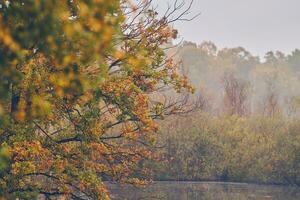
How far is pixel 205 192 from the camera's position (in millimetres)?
36031

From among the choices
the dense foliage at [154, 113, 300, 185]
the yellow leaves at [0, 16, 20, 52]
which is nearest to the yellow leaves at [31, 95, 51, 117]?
the yellow leaves at [0, 16, 20, 52]

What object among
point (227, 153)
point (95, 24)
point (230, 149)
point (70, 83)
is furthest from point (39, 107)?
point (230, 149)

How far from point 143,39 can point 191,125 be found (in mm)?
30837

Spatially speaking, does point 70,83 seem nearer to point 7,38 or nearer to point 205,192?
point 7,38

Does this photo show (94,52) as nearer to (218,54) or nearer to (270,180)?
(270,180)

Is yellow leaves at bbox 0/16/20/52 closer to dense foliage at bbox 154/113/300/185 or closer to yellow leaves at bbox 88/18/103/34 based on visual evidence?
yellow leaves at bbox 88/18/103/34

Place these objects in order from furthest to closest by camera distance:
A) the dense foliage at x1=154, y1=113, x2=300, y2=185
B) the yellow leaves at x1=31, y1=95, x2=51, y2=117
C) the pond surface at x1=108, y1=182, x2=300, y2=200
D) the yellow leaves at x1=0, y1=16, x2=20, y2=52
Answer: the dense foliage at x1=154, y1=113, x2=300, y2=185, the pond surface at x1=108, y1=182, x2=300, y2=200, the yellow leaves at x1=31, y1=95, x2=51, y2=117, the yellow leaves at x1=0, y1=16, x2=20, y2=52

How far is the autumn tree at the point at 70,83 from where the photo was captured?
16.0 feet

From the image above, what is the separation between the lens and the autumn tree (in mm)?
4867

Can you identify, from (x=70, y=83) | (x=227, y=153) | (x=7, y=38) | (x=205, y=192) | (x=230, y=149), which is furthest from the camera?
(x=230, y=149)

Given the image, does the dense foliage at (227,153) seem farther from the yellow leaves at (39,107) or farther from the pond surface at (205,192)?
the yellow leaves at (39,107)

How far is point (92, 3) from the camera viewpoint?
188 inches

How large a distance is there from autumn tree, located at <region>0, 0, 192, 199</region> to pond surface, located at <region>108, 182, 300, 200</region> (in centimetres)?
1495

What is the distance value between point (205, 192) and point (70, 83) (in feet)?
105
